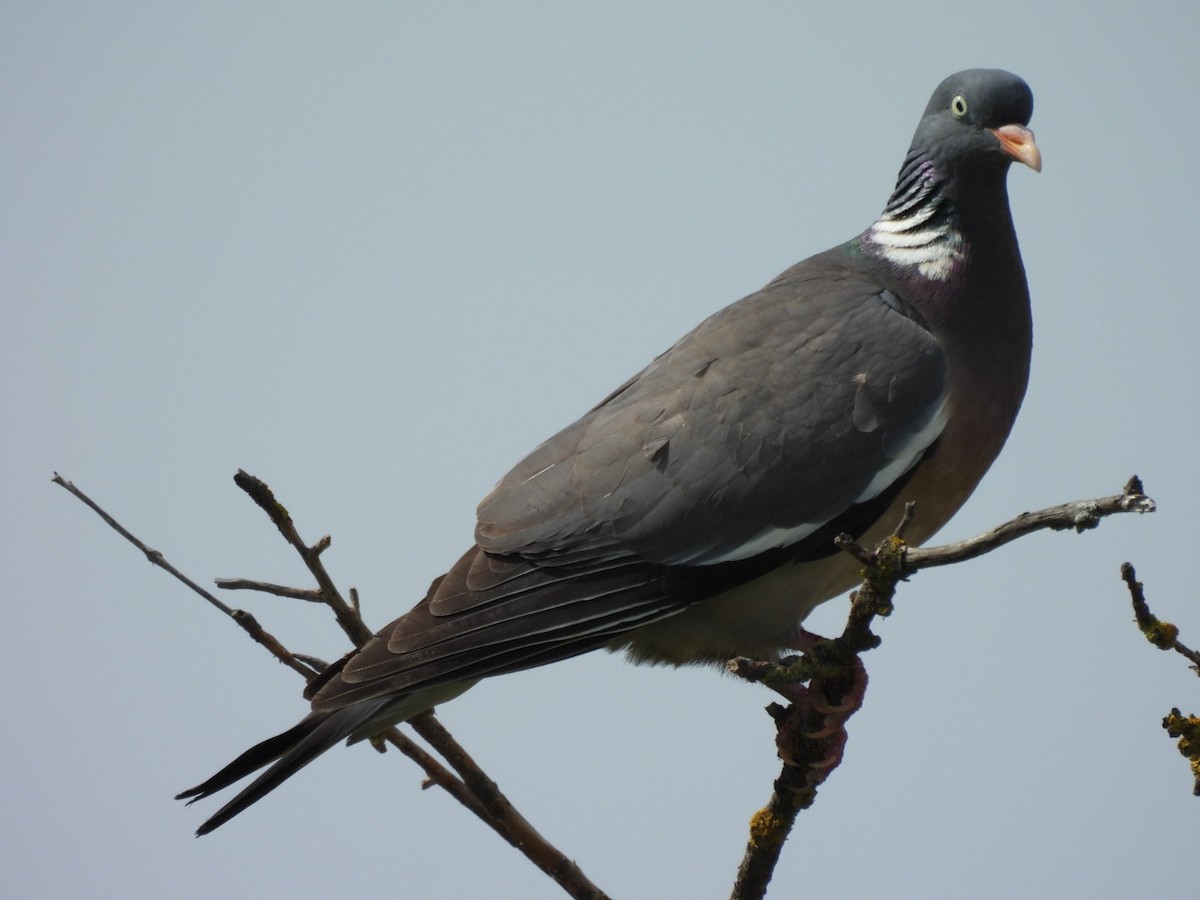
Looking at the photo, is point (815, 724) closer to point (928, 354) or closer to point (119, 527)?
point (928, 354)

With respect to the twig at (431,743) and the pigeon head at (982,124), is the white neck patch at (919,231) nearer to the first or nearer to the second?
the pigeon head at (982,124)

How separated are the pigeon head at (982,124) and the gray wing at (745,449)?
0.71 meters

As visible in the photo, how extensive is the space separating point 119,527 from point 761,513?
1738 millimetres

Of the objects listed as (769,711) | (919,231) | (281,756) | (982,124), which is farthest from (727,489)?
(982,124)

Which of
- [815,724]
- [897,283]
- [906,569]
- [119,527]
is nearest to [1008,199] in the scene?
[897,283]

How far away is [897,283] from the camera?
4.39 meters

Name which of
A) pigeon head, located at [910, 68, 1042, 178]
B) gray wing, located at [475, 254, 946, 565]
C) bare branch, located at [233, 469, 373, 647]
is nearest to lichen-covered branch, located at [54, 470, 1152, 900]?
bare branch, located at [233, 469, 373, 647]

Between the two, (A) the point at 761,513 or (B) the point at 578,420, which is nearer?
(A) the point at 761,513

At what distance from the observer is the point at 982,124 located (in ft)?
14.7

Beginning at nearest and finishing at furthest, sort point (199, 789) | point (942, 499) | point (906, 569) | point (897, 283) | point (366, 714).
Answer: point (906, 569) → point (199, 789) → point (366, 714) → point (942, 499) → point (897, 283)

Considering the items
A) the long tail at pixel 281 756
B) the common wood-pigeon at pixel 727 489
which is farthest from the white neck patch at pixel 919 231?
the long tail at pixel 281 756

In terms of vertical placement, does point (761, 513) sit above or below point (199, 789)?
above

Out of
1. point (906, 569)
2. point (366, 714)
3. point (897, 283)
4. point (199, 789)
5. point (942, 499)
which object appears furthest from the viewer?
point (897, 283)

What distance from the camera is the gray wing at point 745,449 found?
3.88 m
